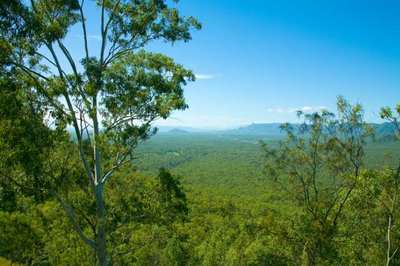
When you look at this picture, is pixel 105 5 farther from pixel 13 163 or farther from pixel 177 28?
pixel 13 163

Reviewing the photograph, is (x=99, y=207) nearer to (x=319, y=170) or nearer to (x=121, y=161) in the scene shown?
(x=121, y=161)

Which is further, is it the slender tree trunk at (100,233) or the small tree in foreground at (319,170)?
the small tree in foreground at (319,170)

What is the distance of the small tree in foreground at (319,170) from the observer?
47.6ft

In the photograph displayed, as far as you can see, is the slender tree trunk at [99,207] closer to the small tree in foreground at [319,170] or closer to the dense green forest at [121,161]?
the dense green forest at [121,161]

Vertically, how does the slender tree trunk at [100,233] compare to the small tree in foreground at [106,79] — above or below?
below

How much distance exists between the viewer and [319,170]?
15594 millimetres

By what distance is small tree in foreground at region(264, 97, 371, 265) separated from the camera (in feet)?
47.6

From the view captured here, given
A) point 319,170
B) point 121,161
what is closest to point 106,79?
point 121,161

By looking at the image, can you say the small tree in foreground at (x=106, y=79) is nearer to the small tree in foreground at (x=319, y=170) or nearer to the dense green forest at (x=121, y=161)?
the dense green forest at (x=121, y=161)

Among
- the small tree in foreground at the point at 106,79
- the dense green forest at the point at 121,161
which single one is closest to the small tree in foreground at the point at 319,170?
the dense green forest at the point at 121,161

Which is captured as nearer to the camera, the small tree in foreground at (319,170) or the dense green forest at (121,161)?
the dense green forest at (121,161)

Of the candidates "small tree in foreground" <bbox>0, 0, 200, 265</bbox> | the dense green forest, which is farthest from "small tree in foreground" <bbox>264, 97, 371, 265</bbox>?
"small tree in foreground" <bbox>0, 0, 200, 265</bbox>

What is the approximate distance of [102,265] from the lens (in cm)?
1076

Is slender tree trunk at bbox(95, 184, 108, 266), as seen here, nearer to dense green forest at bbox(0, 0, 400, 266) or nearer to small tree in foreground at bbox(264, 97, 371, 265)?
dense green forest at bbox(0, 0, 400, 266)
